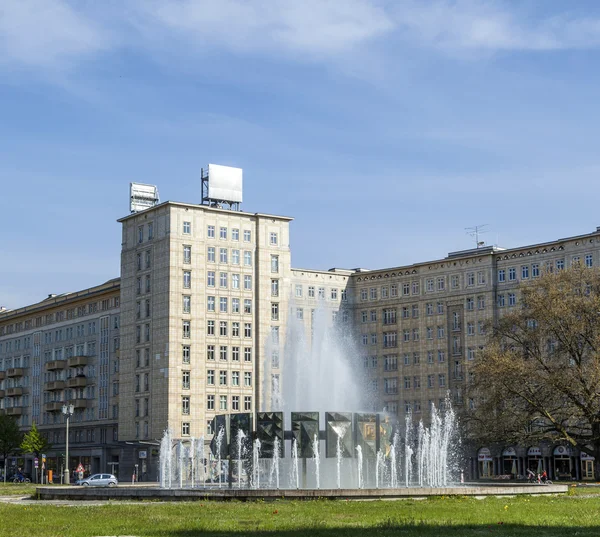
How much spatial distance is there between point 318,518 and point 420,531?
5481 millimetres

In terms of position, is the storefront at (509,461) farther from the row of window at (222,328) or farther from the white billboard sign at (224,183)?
the white billboard sign at (224,183)

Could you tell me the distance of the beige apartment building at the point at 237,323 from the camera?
362ft

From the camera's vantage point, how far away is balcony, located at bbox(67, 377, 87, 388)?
12544 centimetres

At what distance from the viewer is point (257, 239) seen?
11706 cm

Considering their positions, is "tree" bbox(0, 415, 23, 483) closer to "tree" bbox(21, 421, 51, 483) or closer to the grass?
"tree" bbox(21, 421, 51, 483)

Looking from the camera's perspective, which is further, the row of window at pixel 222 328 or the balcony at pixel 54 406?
the balcony at pixel 54 406

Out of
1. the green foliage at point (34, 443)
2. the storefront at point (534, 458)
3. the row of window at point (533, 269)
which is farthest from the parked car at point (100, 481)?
the row of window at point (533, 269)

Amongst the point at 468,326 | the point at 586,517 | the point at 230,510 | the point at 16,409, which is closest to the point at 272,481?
the point at 230,510

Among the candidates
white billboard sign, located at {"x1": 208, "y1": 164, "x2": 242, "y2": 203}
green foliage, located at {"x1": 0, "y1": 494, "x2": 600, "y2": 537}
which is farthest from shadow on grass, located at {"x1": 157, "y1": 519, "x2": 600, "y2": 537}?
white billboard sign, located at {"x1": 208, "y1": 164, "x2": 242, "y2": 203}

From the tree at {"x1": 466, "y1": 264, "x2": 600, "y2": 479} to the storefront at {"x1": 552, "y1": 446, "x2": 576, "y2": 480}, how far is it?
30120mm

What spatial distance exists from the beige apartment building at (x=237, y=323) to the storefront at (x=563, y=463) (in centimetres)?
43

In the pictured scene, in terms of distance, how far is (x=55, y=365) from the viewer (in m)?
130

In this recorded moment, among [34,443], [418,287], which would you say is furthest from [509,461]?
[34,443]

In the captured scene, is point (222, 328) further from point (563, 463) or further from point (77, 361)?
point (563, 463)
